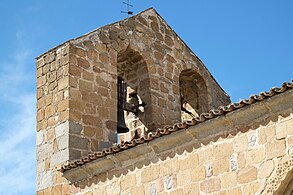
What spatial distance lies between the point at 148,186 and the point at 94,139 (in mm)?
2052

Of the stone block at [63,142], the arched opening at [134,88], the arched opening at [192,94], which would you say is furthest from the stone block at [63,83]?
the arched opening at [192,94]

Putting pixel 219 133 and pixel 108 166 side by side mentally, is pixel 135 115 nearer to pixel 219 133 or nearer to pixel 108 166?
pixel 108 166

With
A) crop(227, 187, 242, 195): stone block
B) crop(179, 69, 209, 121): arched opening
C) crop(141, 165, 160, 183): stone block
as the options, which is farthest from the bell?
crop(227, 187, 242, 195): stone block

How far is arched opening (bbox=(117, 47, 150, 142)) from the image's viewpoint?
1100 centimetres

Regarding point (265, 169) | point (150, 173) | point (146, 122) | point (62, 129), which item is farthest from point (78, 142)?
point (265, 169)

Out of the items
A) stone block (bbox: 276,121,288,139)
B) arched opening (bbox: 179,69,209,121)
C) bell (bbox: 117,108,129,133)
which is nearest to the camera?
stone block (bbox: 276,121,288,139)

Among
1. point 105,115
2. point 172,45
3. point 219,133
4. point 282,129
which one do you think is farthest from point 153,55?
point 282,129

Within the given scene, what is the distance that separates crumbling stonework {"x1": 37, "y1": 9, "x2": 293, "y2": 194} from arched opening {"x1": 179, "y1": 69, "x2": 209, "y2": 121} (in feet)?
0.06

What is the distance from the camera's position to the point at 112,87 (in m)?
10.5

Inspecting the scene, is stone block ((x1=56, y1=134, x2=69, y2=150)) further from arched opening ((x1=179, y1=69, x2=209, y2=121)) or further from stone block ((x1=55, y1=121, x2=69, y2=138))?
arched opening ((x1=179, y1=69, x2=209, y2=121))

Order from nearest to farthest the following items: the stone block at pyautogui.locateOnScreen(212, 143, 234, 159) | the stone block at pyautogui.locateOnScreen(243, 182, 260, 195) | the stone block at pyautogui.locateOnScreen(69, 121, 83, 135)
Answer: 1. the stone block at pyautogui.locateOnScreen(243, 182, 260, 195)
2. the stone block at pyautogui.locateOnScreen(212, 143, 234, 159)
3. the stone block at pyautogui.locateOnScreen(69, 121, 83, 135)

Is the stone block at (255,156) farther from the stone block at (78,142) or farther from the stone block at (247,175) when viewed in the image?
the stone block at (78,142)

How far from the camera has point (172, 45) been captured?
1188 centimetres

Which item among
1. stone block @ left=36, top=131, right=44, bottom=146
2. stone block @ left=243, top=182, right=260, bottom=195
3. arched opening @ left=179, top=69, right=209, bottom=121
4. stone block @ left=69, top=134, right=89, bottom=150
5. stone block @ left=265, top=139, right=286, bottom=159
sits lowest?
stone block @ left=243, top=182, right=260, bottom=195
